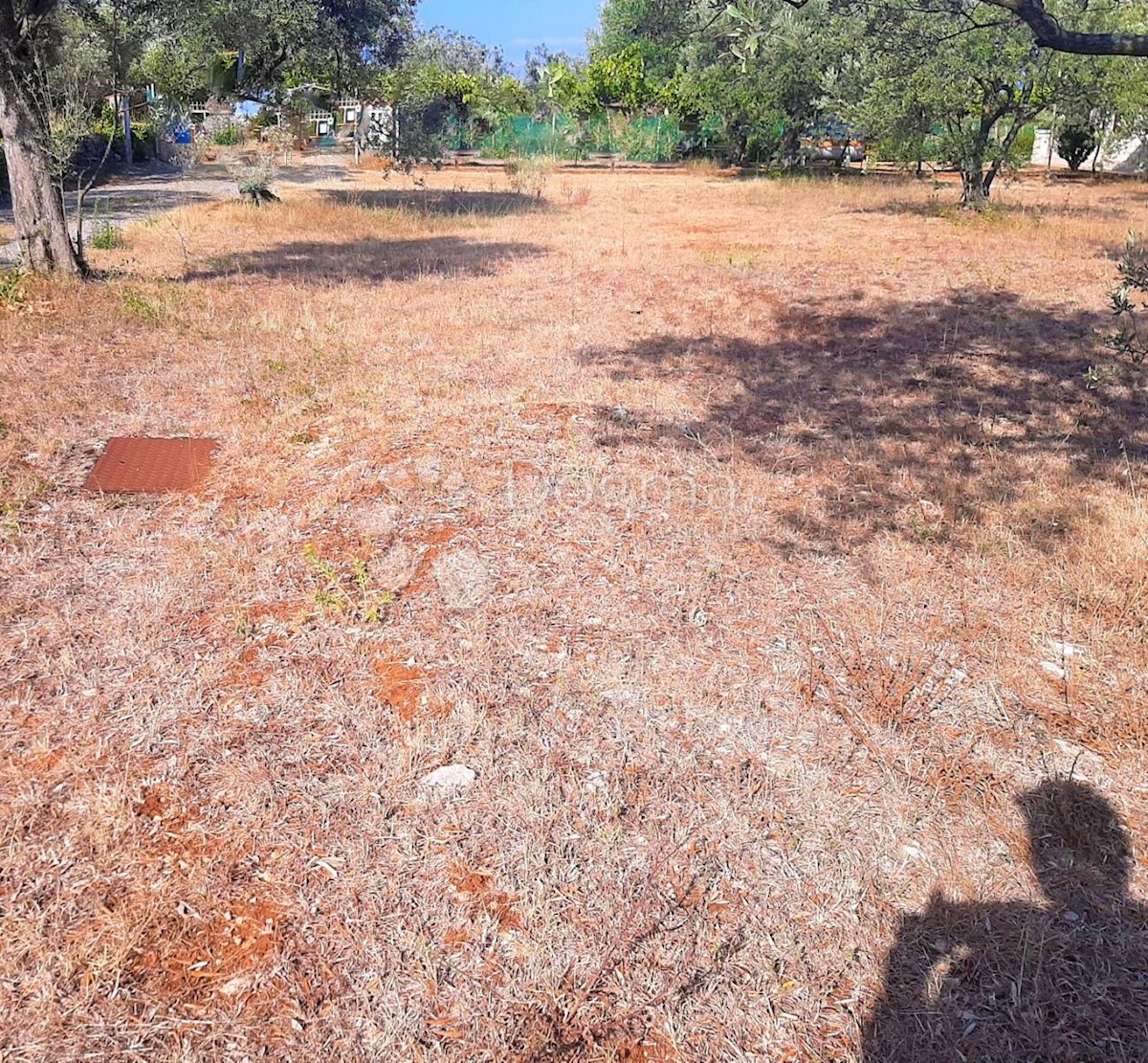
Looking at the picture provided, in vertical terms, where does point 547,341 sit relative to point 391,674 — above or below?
above

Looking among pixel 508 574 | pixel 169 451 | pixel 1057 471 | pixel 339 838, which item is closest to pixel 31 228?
pixel 169 451

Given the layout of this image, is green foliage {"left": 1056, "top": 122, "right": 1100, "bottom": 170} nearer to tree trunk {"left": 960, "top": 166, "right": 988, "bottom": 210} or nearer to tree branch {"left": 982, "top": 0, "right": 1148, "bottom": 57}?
tree trunk {"left": 960, "top": 166, "right": 988, "bottom": 210}

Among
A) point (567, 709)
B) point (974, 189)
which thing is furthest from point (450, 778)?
point (974, 189)

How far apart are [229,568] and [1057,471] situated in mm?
4746

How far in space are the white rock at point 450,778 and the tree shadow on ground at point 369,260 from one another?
28.5 ft

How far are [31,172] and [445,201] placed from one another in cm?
1098

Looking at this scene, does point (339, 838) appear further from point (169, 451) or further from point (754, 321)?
point (754, 321)

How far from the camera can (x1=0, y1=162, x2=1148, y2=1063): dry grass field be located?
2.01m

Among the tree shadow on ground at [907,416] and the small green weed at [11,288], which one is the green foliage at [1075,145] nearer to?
the tree shadow on ground at [907,416]

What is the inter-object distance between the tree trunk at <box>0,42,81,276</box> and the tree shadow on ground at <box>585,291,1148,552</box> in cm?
645

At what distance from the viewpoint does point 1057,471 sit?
499cm

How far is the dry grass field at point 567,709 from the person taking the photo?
2.01 meters

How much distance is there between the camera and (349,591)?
3.69 meters

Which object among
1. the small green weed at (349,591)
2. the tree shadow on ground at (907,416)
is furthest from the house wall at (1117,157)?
the small green weed at (349,591)
